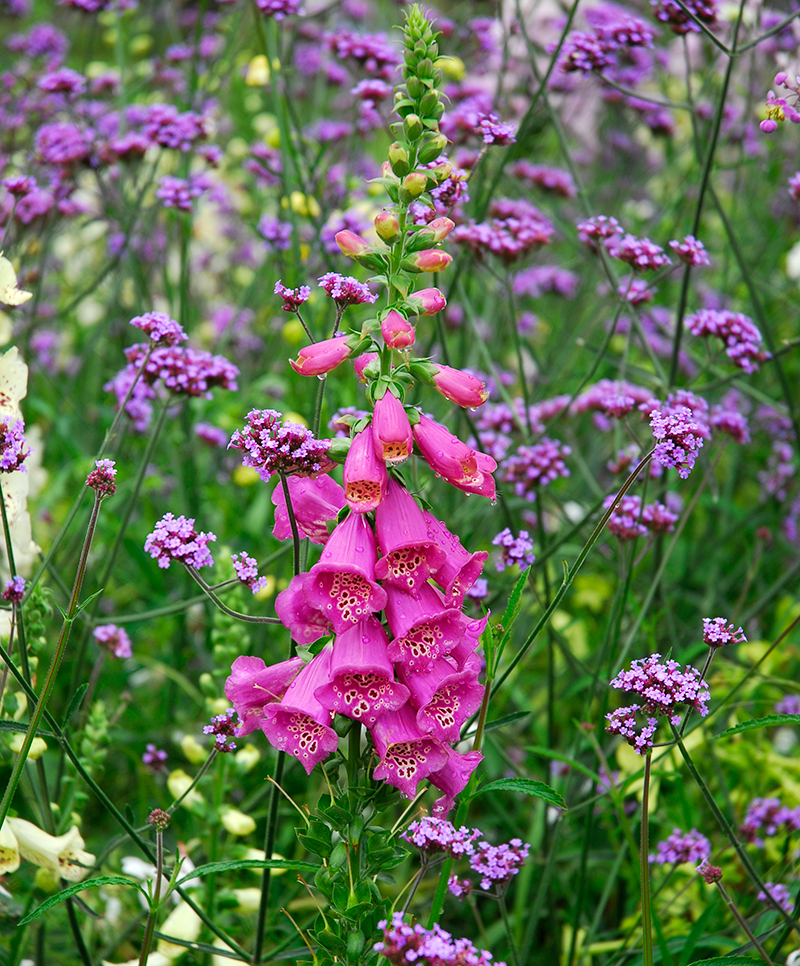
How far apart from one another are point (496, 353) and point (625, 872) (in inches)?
91.5

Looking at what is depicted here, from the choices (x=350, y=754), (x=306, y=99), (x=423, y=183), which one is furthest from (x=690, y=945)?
(x=306, y=99)

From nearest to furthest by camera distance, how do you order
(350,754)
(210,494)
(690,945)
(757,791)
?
(350,754) → (690,945) → (757,791) → (210,494)

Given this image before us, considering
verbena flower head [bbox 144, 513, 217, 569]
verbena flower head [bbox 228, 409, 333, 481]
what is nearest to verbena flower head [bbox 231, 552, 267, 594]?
verbena flower head [bbox 144, 513, 217, 569]

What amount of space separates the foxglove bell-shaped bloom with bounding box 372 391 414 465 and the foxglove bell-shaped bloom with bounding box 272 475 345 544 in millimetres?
274

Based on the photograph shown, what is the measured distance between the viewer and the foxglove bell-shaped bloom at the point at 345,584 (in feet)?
5.40

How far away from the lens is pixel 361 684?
5.47ft

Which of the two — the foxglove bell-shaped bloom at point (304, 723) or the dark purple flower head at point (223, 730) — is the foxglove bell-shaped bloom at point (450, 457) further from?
the dark purple flower head at point (223, 730)

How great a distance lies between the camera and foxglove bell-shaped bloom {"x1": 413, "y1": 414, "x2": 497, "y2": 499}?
1733mm

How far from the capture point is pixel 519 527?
11.6 feet

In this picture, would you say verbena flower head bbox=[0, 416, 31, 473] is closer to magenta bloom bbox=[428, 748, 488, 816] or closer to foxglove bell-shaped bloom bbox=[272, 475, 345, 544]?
foxglove bell-shaped bloom bbox=[272, 475, 345, 544]

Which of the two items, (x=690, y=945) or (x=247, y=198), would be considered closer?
(x=690, y=945)

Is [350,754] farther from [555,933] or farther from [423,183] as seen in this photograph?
[555,933]

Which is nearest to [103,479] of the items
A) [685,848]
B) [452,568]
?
[452,568]

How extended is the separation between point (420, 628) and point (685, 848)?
136 cm
